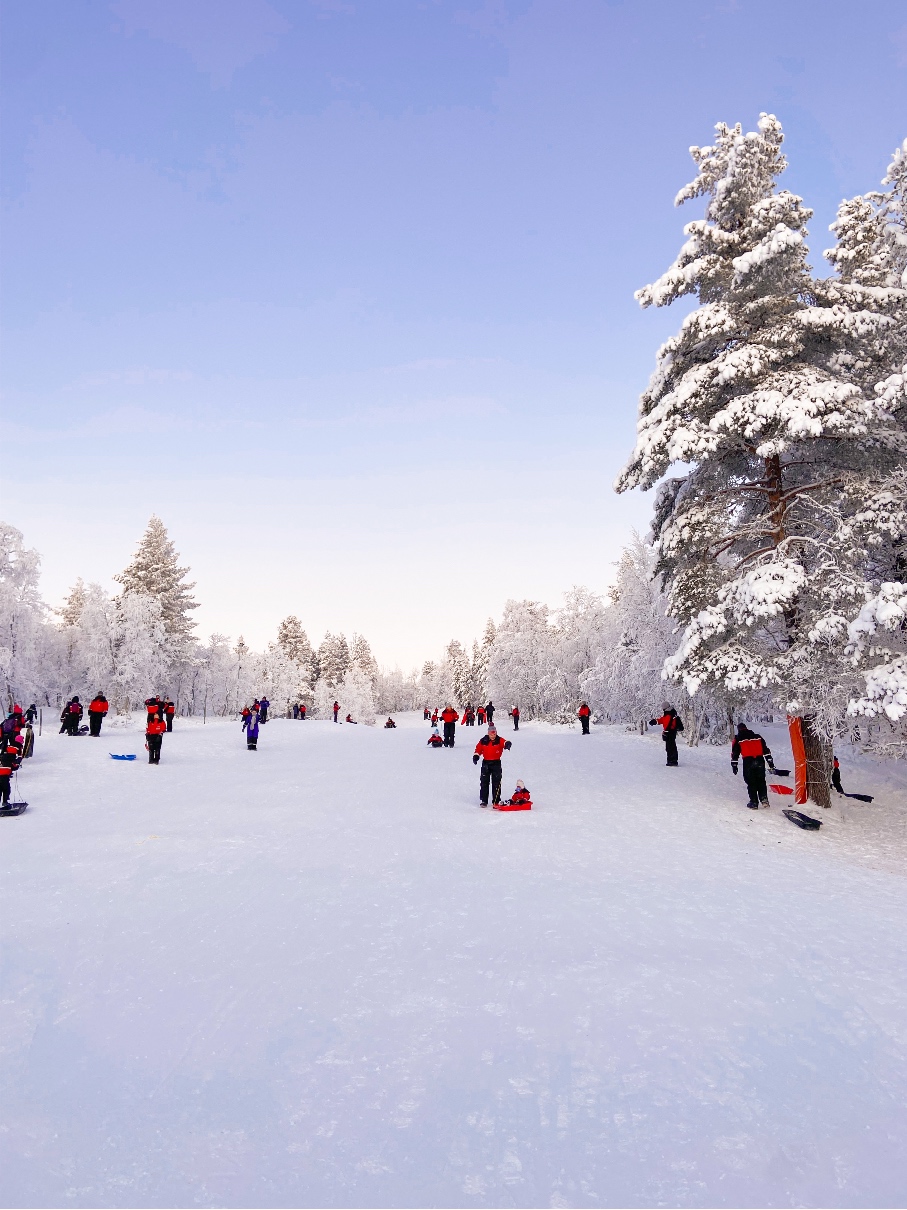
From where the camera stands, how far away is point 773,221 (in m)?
14.8

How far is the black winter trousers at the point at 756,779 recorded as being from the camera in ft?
48.0

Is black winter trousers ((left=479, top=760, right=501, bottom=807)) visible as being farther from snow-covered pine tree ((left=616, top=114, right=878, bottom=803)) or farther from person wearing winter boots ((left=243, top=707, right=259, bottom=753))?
person wearing winter boots ((left=243, top=707, right=259, bottom=753))

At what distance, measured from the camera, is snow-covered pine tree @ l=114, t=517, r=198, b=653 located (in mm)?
48906

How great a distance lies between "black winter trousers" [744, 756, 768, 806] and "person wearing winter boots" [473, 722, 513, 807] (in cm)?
533

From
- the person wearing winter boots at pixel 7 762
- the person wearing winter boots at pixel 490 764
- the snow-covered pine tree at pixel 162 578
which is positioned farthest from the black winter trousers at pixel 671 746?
the snow-covered pine tree at pixel 162 578

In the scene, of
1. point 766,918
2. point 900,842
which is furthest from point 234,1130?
point 900,842

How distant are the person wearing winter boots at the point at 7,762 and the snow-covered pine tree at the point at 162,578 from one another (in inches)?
1356

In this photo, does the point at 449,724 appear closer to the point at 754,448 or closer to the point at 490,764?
the point at 490,764

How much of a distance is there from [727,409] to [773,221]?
15.6ft

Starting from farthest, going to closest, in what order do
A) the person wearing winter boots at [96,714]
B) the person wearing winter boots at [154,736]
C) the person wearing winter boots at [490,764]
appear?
1. the person wearing winter boots at [96,714]
2. the person wearing winter boots at [154,736]
3. the person wearing winter boots at [490,764]

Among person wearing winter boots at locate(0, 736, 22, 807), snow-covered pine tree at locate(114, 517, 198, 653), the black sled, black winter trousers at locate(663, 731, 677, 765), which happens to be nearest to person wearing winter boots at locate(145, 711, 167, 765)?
person wearing winter boots at locate(0, 736, 22, 807)

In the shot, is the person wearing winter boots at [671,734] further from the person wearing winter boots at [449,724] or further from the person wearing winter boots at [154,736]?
the person wearing winter boots at [154,736]

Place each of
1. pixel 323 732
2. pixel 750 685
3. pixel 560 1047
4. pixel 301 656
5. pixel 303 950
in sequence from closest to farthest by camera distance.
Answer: pixel 560 1047 < pixel 303 950 < pixel 750 685 < pixel 323 732 < pixel 301 656

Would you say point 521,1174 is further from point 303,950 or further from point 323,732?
point 323,732
